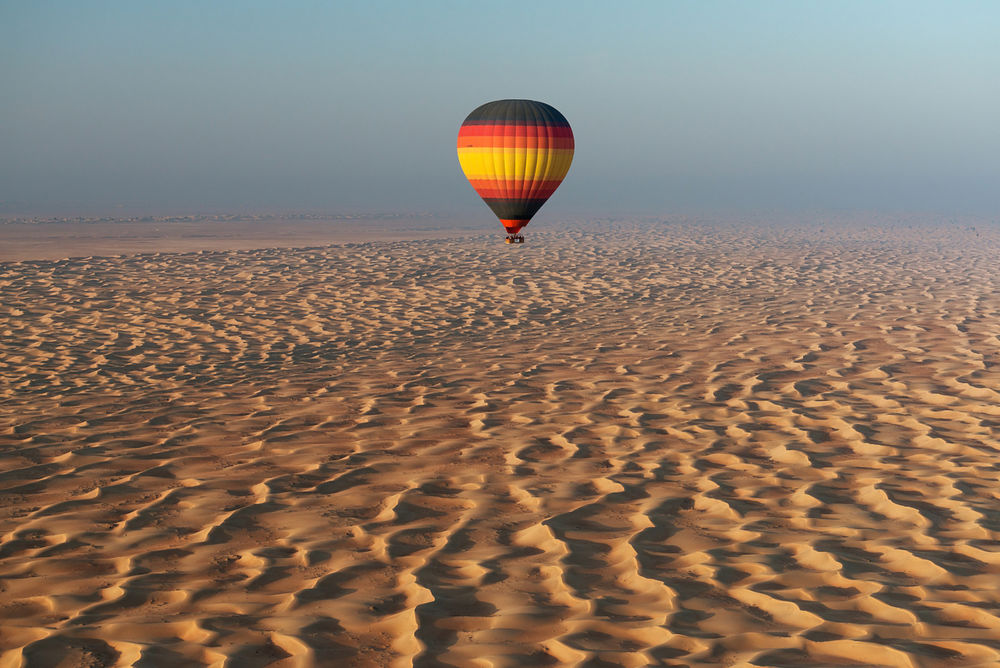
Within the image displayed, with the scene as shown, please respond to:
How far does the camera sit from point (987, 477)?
5.91 metres

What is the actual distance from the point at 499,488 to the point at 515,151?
8972 mm

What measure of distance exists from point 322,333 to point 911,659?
9.13 m

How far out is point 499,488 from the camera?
5.73 metres

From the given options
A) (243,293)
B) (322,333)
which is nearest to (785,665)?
(322,333)

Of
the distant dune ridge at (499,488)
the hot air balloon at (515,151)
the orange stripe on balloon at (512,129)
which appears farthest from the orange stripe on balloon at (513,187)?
the distant dune ridge at (499,488)

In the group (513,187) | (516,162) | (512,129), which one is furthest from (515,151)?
(513,187)

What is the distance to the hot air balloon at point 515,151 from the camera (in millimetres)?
13906

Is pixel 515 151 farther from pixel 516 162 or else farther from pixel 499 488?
pixel 499 488

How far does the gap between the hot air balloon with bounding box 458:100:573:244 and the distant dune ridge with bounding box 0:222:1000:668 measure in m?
2.26

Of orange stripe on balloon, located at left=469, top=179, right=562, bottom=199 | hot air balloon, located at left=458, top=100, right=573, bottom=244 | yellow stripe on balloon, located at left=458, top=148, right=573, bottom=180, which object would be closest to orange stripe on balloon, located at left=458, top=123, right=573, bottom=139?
hot air balloon, located at left=458, top=100, right=573, bottom=244

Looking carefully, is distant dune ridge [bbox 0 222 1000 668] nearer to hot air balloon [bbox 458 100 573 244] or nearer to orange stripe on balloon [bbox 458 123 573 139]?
hot air balloon [bbox 458 100 573 244]

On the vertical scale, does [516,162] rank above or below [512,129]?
below

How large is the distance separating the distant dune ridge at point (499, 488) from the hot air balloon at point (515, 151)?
226cm

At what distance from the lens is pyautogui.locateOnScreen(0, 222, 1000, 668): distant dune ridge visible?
3832 millimetres
